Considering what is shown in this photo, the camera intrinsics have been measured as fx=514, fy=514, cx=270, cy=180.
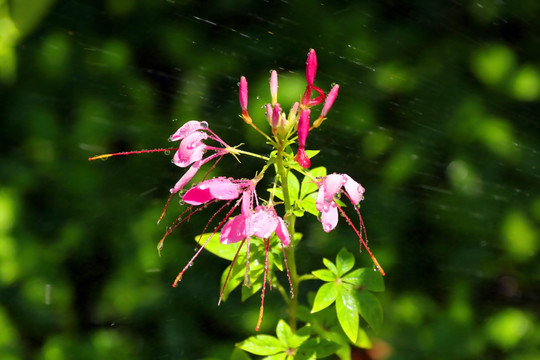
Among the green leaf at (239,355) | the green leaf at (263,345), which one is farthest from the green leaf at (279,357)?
the green leaf at (239,355)

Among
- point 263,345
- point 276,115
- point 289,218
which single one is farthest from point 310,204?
point 263,345

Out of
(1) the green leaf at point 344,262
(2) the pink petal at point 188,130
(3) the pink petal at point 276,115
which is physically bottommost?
(1) the green leaf at point 344,262

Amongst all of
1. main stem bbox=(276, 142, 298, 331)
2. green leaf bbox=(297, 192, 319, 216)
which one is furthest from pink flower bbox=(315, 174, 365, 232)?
green leaf bbox=(297, 192, 319, 216)

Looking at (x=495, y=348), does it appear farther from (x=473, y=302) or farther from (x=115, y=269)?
(x=115, y=269)

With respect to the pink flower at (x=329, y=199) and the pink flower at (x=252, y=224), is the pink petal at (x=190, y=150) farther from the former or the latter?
the pink flower at (x=329, y=199)

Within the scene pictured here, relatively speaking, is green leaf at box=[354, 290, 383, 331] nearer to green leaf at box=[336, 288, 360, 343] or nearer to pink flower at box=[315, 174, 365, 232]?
green leaf at box=[336, 288, 360, 343]

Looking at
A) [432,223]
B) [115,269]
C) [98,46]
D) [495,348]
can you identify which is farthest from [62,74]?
[495,348]

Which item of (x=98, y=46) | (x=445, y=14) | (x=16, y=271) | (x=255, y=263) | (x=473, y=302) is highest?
(x=445, y=14)
